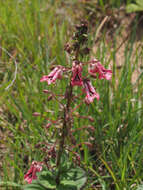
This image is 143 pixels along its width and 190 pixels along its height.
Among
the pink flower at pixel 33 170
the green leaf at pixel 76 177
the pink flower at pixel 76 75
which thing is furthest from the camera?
the green leaf at pixel 76 177

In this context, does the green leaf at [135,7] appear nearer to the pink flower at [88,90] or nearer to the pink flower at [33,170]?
the pink flower at [88,90]

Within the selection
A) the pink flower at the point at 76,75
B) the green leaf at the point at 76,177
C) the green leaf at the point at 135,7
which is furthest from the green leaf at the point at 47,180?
the green leaf at the point at 135,7

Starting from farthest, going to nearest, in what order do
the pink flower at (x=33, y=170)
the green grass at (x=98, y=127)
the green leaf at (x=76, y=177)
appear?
the green grass at (x=98, y=127), the green leaf at (x=76, y=177), the pink flower at (x=33, y=170)

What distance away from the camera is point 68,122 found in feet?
7.19

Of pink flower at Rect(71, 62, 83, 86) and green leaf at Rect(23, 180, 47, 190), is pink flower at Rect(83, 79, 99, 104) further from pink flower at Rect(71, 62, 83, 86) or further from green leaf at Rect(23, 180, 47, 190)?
green leaf at Rect(23, 180, 47, 190)

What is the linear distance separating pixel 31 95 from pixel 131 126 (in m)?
1.29

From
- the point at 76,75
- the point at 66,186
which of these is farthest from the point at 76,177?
the point at 76,75

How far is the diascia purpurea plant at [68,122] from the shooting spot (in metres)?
2.03

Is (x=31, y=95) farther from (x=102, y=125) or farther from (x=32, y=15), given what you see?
(x=32, y=15)

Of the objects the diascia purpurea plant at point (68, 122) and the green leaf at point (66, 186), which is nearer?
the diascia purpurea plant at point (68, 122)

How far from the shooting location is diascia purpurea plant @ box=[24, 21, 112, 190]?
2.03 m

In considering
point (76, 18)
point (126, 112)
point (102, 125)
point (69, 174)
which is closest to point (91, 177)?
point (69, 174)

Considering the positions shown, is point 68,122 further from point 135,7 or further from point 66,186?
point 135,7

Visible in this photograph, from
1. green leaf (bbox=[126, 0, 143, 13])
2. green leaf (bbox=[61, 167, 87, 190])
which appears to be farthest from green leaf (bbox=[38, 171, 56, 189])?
green leaf (bbox=[126, 0, 143, 13])
